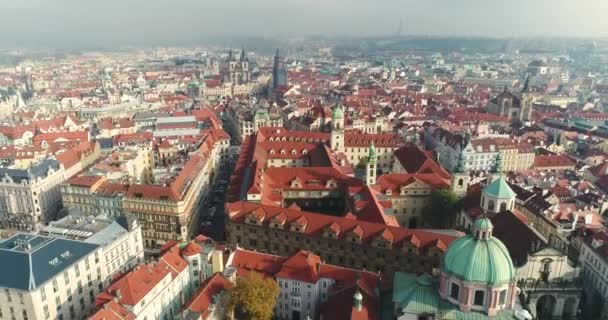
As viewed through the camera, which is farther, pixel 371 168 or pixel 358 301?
pixel 371 168

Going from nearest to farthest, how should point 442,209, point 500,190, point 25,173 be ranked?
point 500,190
point 442,209
point 25,173

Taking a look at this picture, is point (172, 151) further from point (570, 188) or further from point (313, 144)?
point (570, 188)

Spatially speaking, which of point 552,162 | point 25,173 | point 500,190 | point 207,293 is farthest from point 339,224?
point 552,162

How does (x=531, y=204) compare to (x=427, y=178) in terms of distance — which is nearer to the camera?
(x=531, y=204)

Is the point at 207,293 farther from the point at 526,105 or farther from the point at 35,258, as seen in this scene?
the point at 526,105

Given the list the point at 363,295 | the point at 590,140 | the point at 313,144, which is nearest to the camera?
the point at 363,295

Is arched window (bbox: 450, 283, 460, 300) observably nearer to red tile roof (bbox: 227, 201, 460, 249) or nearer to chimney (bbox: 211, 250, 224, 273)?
red tile roof (bbox: 227, 201, 460, 249)

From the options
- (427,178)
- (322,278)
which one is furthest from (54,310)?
(427,178)

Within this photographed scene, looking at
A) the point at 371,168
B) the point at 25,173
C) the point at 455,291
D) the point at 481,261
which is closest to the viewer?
the point at 481,261
